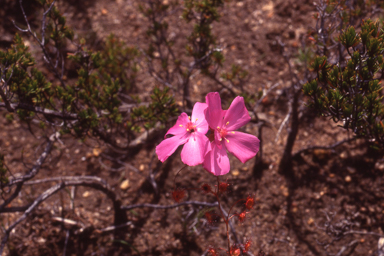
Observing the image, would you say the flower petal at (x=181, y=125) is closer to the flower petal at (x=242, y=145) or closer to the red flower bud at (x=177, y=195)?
the flower petal at (x=242, y=145)

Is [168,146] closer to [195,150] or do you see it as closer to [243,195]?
[195,150]

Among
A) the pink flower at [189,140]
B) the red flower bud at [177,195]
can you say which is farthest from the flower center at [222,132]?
the red flower bud at [177,195]

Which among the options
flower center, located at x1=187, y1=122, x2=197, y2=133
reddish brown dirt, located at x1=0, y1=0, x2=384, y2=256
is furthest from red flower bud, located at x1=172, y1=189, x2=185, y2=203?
reddish brown dirt, located at x1=0, y1=0, x2=384, y2=256

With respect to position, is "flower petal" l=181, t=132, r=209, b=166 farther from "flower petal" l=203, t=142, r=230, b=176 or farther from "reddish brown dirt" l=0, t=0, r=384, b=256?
"reddish brown dirt" l=0, t=0, r=384, b=256

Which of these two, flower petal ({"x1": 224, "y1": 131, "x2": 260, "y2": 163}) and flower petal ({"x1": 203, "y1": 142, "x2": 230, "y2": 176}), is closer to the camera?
flower petal ({"x1": 203, "y1": 142, "x2": 230, "y2": 176})

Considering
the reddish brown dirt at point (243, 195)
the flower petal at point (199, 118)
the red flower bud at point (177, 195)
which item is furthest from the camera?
the reddish brown dirt at point (243, 195)

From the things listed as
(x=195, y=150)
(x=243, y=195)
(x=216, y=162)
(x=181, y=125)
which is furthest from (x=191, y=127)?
(x=243, y=195)

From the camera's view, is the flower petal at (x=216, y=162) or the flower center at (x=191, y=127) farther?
the flower center at (x=191, y=127)

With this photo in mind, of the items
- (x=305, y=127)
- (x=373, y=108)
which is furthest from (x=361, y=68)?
(x=305, y=127)

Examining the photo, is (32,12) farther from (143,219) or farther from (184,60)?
(143,219)
